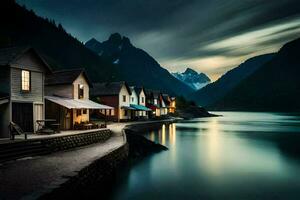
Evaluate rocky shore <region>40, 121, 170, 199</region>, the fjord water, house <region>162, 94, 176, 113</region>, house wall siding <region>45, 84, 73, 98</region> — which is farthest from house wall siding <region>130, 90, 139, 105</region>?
rocky shore <region>40, 121, 170, 199</region>

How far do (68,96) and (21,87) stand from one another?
1102cm

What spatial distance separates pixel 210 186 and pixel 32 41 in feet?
671

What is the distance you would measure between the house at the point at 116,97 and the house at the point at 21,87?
28.5 m

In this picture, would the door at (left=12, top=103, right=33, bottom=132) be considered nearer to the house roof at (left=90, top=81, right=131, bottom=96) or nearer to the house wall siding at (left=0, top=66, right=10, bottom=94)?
the house wall siding at (left=0, top=66, right=10, bottom=94)

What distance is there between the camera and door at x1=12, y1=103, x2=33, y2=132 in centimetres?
1988

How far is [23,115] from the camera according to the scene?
20.7 meters

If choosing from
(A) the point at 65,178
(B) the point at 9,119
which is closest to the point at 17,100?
(B) the point at 9,119

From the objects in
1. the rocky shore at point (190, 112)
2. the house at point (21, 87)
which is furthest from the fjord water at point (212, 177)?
the rocky shore at point (190, 112)

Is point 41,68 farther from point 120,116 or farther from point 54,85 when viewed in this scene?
point 120,116

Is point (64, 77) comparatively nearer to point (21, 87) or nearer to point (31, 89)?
point (31, 89)

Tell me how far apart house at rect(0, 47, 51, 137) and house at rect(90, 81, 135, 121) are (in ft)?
93.3

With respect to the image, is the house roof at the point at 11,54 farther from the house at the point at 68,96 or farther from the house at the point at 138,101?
the house at the point at 138,101

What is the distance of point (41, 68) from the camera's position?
22.6 meters

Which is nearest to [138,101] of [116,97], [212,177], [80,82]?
[116,97]
